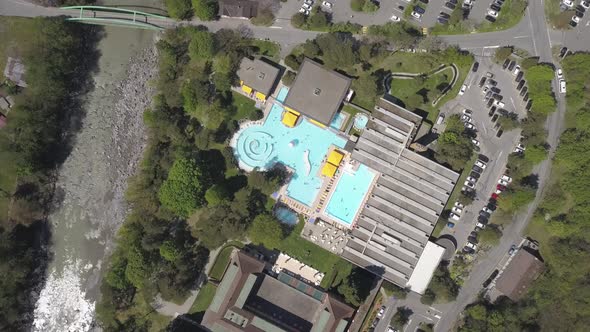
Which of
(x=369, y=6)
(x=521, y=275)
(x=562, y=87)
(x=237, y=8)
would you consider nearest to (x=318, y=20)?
(x=369, y=6)

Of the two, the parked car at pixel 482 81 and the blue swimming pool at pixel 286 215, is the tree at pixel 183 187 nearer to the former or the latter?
the blue swimming pool at pixel 286 215

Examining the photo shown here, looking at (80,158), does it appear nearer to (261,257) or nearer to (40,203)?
(40,203)

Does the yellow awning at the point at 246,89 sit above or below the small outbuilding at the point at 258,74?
below

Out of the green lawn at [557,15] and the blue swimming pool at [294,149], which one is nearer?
the green lawn at [557,15]

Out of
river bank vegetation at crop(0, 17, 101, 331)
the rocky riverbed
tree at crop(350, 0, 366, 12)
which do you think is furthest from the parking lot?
river bank vegetation at crop(0, 17, 101, 331)

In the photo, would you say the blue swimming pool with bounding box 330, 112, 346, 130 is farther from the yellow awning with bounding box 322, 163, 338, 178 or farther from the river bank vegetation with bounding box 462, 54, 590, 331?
the river bank vegetation with bounding box 462, 54, 590, 331

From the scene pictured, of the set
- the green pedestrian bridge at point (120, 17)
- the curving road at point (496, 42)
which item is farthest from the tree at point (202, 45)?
the green pedestrian bridge at point (120, 17)

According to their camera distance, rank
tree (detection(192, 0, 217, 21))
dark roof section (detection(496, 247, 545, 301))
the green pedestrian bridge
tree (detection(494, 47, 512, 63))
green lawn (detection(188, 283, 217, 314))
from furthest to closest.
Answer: the green pedestrian bridge, green lawn (detection(188, 283, 217, 314)), tree (detection(494, 47, 512, 63)), tree (detection(192, 0, 217, 21)), dark roof section (detection(496, 247, 545, 301))
